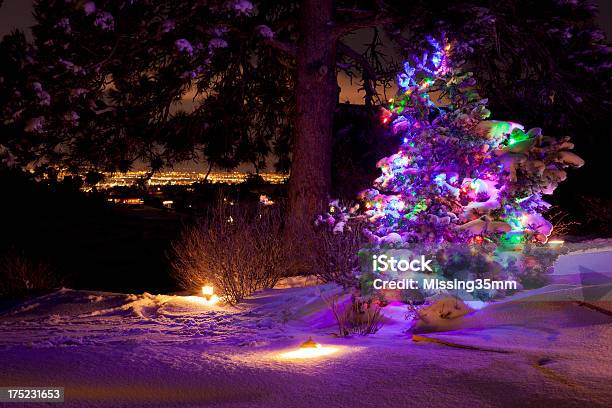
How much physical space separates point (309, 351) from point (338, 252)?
407 centimetres

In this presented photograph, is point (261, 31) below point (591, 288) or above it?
above

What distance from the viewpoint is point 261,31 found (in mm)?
11375

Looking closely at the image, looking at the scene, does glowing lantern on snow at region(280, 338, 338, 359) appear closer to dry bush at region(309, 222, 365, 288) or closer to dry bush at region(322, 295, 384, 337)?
dry bush at region(322, 295, 384, 337)

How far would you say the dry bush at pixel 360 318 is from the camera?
255 inches

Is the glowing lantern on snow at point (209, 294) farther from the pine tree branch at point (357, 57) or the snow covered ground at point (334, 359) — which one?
the pine tree branch at point (357, 57)

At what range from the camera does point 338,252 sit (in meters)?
9.34

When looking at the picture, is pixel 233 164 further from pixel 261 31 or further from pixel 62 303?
pixel 62 303

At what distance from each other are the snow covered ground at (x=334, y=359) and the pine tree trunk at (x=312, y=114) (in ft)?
14.3

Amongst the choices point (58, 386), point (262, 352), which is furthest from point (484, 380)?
point (58, 386)

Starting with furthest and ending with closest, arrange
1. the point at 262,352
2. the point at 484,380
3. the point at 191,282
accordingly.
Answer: the point at 191,282, the point at 262,352, the point at 484,380

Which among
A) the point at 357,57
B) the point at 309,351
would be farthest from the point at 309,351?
the point at 357,57

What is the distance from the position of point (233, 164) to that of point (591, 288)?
9.84 metres

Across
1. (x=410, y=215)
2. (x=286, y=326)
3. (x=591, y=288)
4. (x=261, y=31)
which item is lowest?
→ (x=286, y=326)

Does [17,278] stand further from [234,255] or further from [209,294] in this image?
[234,255]
